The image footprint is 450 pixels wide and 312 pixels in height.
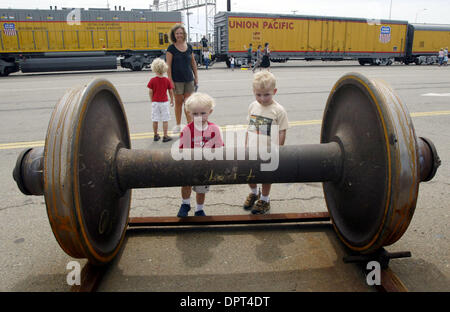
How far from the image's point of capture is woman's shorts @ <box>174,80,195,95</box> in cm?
543

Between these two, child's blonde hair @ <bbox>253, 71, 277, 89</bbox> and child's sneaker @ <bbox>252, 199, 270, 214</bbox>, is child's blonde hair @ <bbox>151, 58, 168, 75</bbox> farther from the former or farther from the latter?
child's sneaker @ <bbox>252, 199, 270, 214</bbox>

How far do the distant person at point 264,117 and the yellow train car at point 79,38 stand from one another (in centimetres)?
1959

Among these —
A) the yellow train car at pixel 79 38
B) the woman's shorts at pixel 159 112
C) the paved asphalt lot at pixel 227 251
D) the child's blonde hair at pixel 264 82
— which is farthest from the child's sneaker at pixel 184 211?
the yellow train car at pixel 79 38

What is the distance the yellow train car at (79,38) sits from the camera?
19.3 metres

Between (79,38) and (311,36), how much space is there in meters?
16.9

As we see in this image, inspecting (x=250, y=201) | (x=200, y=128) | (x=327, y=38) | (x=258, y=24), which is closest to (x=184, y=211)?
(x=250, y=201)

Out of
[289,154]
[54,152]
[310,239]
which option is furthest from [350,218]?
[54,152]

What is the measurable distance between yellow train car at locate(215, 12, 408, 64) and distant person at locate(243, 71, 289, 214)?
22629mm

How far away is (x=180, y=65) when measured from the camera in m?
5.29

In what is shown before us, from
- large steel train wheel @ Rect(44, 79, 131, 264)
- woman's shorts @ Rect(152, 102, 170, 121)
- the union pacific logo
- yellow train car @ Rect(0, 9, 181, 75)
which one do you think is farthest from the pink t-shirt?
the union pacific logo

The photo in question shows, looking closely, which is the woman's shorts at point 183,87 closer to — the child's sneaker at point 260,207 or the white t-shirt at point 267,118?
the white t-shirt at point 267,118

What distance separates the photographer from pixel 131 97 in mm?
9555

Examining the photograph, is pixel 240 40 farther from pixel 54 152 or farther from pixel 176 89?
pixel 54 152

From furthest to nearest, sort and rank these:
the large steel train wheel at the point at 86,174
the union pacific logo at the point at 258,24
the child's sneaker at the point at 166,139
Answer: the union pacific logo at the point at 258,24 → the child's sneaker at the point at 166,139 → the large steel train wheel at the point at 86,174
